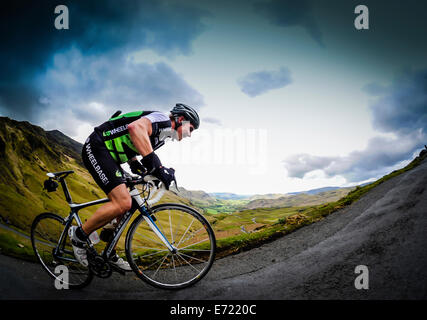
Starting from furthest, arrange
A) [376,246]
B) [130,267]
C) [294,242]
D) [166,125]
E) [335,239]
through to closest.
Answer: [294,242] < [335,239] < [166,125] < [130,267] < [376,246]

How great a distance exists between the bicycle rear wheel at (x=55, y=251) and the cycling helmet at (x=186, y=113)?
143 inches

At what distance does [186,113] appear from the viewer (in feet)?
13.2

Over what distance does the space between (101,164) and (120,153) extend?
1.39 ft

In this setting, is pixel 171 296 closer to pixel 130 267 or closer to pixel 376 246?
pixel 130 267

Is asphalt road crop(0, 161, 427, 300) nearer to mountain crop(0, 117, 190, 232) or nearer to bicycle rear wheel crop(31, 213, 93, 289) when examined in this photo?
bicycle rear wheel crop(31, 213, 93, 289)

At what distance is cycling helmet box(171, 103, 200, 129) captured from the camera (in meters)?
4.02

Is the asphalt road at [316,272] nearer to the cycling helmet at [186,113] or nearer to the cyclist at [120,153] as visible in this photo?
the cyclist at [120,153]

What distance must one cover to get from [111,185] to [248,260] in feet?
12.2

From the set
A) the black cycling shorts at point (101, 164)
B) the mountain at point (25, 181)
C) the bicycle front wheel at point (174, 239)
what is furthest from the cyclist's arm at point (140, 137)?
the mountain at point (25, 181)

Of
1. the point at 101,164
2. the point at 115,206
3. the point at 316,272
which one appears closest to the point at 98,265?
the point at 115,206

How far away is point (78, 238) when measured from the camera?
3.49 meters
